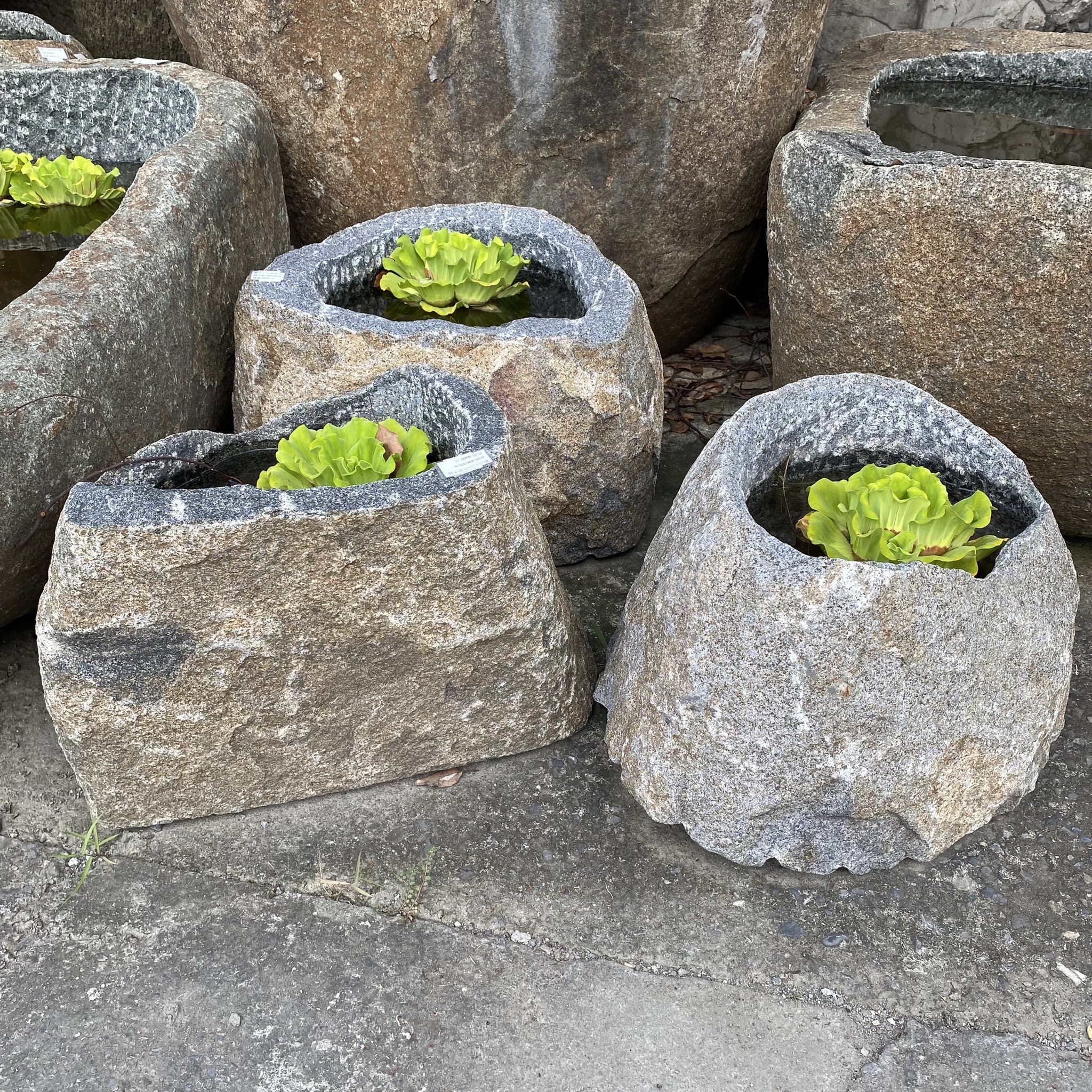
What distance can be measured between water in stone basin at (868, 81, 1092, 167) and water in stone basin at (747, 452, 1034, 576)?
3.61 feet

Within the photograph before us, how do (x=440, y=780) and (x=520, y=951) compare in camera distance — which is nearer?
(x=520, y=951)

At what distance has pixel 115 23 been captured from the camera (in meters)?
4.07

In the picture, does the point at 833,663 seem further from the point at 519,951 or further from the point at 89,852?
the point at 89,852

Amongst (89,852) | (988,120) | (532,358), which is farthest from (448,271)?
(988,120)

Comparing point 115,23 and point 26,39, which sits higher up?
point 26,39

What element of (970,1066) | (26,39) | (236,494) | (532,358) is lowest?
(970,1066)

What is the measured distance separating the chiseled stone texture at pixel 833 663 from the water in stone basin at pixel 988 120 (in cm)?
113

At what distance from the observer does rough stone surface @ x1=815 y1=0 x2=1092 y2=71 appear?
3.53 meters

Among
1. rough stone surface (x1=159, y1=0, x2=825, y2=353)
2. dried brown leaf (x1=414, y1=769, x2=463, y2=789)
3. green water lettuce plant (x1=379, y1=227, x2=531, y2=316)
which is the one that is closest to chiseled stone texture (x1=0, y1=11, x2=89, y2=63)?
rough stone surface (x1=159, y1=0, x2=825, y2=353)

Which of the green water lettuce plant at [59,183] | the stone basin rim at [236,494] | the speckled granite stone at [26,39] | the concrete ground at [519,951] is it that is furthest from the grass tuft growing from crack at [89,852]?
the speckled granite stone at [26,39]

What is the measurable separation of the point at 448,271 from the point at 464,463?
0.82 meters

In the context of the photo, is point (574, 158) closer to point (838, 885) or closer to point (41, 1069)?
point (838, 885)

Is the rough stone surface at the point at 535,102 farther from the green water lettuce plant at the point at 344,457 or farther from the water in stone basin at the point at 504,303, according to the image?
the green water lettuce plant at the point at 344,457

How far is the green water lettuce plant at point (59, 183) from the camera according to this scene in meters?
2.87
